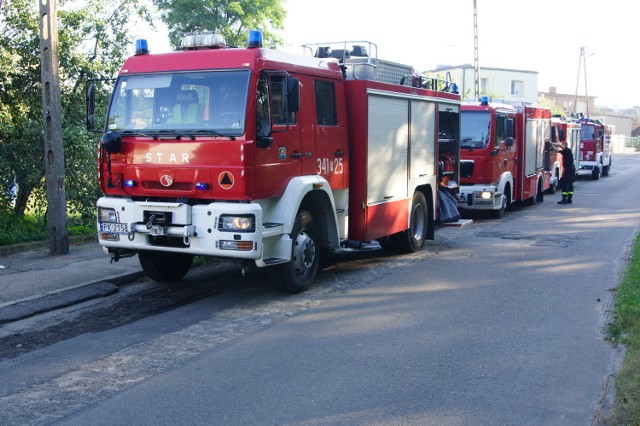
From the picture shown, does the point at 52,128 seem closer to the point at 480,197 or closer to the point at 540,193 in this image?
the point at 480,197

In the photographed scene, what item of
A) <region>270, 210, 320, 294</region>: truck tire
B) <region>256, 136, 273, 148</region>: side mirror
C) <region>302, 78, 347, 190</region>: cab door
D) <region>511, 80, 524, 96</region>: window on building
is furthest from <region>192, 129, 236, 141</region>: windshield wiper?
<region>511, 80, 524, 96</region>: window on building

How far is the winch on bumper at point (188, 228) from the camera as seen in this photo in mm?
8070

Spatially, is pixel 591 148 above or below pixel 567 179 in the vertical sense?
above

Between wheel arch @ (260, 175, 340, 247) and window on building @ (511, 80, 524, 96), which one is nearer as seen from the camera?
wheel arch @ (260, 175, 340, 247)

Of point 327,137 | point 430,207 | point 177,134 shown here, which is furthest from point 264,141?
point 430,207

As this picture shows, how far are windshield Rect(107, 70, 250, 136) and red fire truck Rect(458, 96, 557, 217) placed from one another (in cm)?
968

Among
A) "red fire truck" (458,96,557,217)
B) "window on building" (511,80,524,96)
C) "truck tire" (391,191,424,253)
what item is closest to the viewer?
"truck tire" (391,191,424,253)

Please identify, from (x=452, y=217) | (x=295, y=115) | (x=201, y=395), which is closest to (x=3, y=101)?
(x=295, y=115)

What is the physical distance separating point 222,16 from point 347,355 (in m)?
32.8

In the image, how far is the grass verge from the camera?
5016 mm

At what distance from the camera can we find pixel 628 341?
680 cm

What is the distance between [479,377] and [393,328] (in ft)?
5.56

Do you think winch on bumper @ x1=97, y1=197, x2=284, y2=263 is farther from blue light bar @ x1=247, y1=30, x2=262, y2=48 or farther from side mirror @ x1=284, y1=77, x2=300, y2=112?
blue light bar @ x1=247, y1=30, x2=262, y2=48

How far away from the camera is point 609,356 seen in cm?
672
